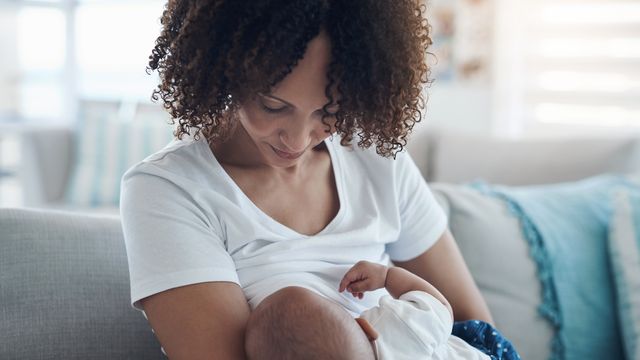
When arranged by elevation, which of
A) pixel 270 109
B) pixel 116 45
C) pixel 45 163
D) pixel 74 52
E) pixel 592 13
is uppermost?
pixel 270 109

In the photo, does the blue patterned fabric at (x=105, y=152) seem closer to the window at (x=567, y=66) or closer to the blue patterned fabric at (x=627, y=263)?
the window at (x=567, y=66)

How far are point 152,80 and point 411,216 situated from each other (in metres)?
4.65

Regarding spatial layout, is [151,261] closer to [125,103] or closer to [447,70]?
[447,70]

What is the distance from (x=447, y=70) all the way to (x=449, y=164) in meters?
2.32

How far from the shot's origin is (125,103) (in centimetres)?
555

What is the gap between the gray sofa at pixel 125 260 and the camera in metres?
1.19

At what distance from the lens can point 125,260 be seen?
1.31 m

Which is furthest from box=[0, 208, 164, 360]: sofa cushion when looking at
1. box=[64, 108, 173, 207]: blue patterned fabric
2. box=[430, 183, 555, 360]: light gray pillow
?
box=[64, 108, 173, 207]: blue patterned fabric

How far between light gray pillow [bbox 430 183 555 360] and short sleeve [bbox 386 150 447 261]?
43 cm

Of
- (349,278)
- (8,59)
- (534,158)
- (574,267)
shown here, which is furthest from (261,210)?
(8,59)

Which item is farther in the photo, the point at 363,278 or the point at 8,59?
the point at 8,59

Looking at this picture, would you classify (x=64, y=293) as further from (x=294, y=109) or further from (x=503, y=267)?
(x=503, y=267)

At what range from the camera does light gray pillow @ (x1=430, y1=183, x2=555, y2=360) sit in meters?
1.69

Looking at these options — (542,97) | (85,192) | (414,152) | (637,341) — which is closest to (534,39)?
(542,97)
